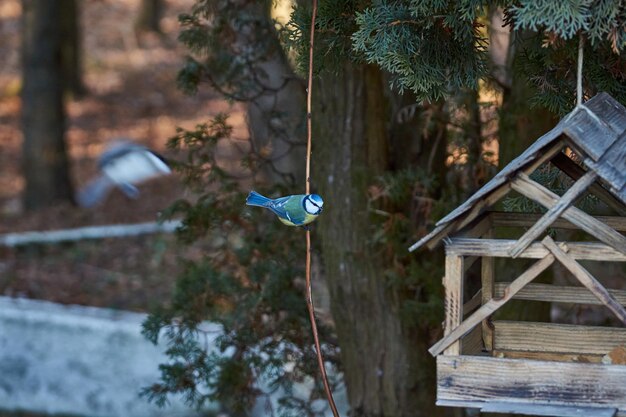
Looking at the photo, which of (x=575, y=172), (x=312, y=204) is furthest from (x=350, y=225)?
(x=312, y=204)

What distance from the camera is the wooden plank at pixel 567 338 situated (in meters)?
2.85

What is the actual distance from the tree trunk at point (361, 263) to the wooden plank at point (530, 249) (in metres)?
1.65

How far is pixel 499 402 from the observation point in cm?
257

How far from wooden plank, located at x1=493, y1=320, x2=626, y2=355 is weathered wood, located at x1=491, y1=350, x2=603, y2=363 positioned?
0.01 metres

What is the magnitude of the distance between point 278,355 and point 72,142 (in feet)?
32.2

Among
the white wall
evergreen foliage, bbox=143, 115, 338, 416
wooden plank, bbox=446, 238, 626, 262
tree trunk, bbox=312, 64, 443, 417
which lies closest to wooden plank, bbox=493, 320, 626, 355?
wooden plank, bbox=446, 238, 626, 262

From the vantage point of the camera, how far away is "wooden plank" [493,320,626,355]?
2852 mm

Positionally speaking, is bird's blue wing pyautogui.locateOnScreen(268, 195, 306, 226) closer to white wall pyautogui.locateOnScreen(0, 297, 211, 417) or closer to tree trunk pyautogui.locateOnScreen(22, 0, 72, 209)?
white wall pyautogui.locateOnScreen(0, 297, 211, 417)

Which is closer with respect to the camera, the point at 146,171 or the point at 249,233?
the point at 146,171

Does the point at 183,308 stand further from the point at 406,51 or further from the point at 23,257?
the point at 23,257

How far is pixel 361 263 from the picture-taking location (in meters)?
4.27

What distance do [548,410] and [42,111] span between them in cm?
814

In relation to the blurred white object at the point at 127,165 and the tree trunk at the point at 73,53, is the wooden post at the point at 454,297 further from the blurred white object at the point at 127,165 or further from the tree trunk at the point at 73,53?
the tree trunk at the point at 73,53

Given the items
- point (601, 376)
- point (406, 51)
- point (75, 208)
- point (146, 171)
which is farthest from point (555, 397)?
point (75, 208)
